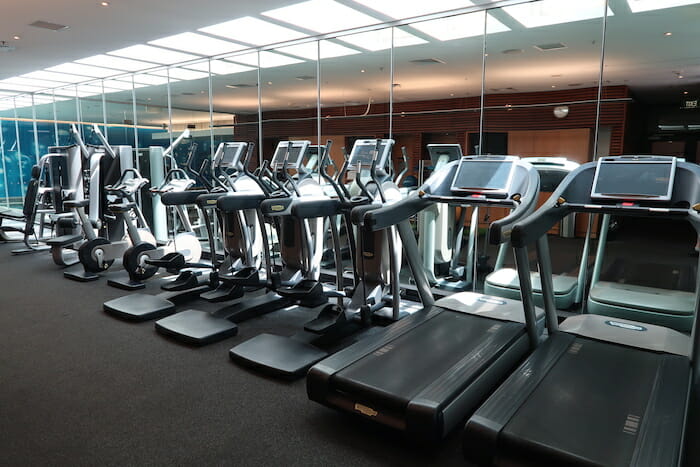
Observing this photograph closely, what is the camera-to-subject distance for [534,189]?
3303mm

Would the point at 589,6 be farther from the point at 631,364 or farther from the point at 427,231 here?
the point at 631,364

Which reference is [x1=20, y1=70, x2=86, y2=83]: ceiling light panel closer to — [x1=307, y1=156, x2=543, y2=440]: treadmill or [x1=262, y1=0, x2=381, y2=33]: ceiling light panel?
[x1=262, y1=0, x2=381, y2=33]: ceiling light panel

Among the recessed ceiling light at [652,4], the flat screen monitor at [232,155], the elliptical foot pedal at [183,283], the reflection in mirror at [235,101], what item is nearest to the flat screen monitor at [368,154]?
the flat screen monitor at [232,155]

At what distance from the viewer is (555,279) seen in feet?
15.1

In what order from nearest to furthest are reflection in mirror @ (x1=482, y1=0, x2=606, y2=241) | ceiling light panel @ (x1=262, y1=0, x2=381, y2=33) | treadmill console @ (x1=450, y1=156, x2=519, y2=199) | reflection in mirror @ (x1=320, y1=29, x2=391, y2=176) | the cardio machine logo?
the cardio machine logo
treadmill console @ (x1=450, y1=156, x2=519, y2=199)
reflection in mirror @ (x1=482, y1=0, x2=606, y2=241)
ceiling light panel @ (x1=262, y1=0, x2=381, y2=33)
reflection in mirror @ (x1=320, y1=29, x2=391, y2=176)

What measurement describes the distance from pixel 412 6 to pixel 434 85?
999 millimetres

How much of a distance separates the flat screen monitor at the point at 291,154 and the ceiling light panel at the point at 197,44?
2.20m

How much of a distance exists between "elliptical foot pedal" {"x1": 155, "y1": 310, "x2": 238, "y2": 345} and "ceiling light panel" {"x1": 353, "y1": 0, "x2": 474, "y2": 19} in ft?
10.9

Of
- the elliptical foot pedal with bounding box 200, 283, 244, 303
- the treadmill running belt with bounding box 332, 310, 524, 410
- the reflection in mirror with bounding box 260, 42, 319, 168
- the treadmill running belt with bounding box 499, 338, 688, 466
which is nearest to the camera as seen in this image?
the treadmill running belt with bounding box 499, 338, 688, 466

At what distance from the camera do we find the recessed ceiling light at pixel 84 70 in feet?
26.5

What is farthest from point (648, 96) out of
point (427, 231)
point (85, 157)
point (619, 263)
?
point (85, 157)

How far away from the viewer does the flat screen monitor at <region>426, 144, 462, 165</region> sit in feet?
16.3

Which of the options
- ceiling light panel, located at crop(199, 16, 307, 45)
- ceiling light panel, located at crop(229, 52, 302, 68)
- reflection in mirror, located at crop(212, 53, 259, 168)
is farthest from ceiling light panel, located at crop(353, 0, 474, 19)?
reflection in mirror, located at crop(212, 53, 259, 168)

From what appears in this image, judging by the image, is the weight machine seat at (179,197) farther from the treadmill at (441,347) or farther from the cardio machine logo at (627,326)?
the cardio machine logo at (627,326)
